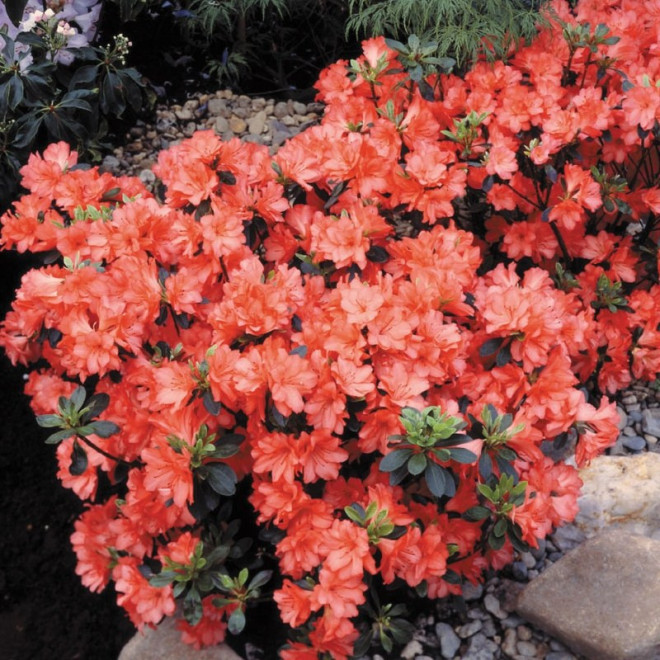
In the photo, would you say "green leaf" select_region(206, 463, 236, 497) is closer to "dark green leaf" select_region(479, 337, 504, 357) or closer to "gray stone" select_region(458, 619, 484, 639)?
"dark green leaf" select_region(479, 337, 504, 357)

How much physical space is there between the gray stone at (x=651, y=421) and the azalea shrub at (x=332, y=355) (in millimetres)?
180

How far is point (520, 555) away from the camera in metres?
2.00

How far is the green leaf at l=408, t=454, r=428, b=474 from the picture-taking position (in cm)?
144

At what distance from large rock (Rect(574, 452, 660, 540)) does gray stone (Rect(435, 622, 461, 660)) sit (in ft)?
1.42

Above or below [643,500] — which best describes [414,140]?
above

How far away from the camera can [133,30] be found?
3.15 m

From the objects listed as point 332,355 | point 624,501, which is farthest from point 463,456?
point 624,501

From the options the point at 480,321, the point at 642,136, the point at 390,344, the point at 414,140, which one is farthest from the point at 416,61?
the point at 390,344

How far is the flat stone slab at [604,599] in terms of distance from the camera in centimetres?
166

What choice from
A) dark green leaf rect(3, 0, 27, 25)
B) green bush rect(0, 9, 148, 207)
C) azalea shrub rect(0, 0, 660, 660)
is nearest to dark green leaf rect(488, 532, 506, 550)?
azalea shrub rect(0, 0, 660, 660)

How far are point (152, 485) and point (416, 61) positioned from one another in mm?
1328

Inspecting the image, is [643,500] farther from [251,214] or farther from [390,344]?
[251,214]

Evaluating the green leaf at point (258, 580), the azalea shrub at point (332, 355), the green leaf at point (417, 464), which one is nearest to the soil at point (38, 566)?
the azalea shrub at point (332, 355)

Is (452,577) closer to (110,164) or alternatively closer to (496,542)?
(496,542)
